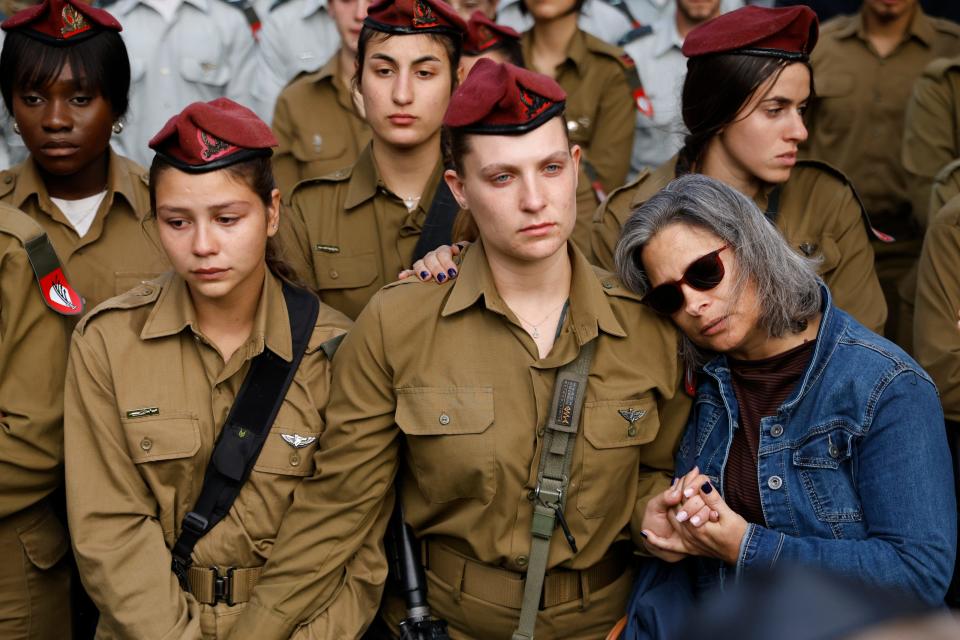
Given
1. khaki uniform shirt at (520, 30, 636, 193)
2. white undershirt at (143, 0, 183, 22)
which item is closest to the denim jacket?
khaki uniform shirt at (520, 30, 636, 193)

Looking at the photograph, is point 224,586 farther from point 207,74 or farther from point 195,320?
point 207,74

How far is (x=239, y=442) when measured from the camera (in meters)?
3.43

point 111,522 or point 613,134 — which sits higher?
point 613,134

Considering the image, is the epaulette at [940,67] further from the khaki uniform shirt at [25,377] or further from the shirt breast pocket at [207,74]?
the khaki uniform shirt at [25,377]

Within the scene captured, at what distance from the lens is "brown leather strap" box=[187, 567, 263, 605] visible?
3.40 metres

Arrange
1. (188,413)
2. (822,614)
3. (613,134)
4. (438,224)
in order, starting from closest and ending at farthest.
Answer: (822,614) → (188,413) → (438,224) → (613,134)

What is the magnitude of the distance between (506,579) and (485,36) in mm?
2710

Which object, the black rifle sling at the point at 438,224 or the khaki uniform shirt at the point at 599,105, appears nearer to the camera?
the black rifle sling at the point at 438,224

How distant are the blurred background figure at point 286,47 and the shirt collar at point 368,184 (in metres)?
2.14

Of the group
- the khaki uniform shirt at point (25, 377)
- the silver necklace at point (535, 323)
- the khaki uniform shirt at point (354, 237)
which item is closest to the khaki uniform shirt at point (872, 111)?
the khaki uniform shirt at point (354, 237)

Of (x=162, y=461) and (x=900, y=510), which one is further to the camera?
(x=162, y=461)

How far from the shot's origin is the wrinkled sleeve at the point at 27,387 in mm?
3684

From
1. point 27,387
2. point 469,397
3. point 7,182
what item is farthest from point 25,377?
point 469,397

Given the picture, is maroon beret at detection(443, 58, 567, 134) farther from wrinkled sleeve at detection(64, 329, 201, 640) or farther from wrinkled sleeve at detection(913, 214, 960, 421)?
wrinkled sleeve at detection(913, 214, 960, 421)
